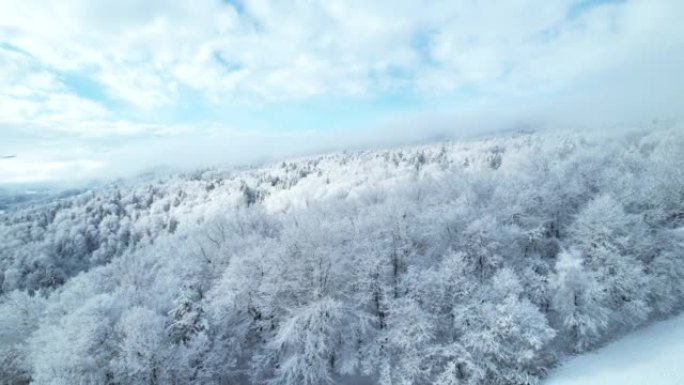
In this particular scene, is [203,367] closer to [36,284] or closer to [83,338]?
[83,338]

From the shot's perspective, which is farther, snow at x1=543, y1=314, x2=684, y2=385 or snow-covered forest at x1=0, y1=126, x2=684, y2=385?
snow-covered forest at x1=0, y1=126, x2=684, y2=385

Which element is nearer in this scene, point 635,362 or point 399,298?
point 635,362

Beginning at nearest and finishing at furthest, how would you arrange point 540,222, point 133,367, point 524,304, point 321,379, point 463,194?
point 133,367
point 524,304
point 321,379
point 540,222
point 463,194

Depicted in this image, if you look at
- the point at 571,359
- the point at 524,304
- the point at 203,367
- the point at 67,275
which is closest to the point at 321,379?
the point at 203,367

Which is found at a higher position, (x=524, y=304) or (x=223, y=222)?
(x=223, y=222)

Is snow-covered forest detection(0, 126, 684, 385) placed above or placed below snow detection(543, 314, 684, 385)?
above

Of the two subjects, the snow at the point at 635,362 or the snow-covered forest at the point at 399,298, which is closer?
the snow at the point at 635,362

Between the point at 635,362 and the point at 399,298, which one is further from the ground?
the point at 399,298

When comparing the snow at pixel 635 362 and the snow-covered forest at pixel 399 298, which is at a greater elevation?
the snow-covered forest at pixel 399 298
